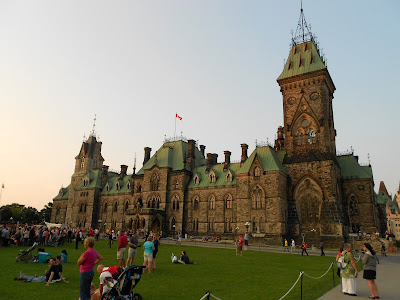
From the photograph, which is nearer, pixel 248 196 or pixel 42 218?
pixel 248 196

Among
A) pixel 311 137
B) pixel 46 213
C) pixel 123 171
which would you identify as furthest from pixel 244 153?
pixel 46 213

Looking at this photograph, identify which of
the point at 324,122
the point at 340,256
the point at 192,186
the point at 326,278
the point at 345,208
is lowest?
the point at 326,278

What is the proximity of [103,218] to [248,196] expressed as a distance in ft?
118

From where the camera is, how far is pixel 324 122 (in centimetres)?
5091

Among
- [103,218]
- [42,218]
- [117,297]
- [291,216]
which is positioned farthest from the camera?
[42,218]

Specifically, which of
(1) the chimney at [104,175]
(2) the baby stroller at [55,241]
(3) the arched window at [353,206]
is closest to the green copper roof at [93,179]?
(1) the chimney at [104,175]

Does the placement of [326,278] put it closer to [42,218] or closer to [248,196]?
[248,196]

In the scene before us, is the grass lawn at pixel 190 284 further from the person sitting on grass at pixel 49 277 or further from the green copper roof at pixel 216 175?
the green copper roof at pixel 216 175

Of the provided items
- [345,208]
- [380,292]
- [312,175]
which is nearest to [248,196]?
[312,175]

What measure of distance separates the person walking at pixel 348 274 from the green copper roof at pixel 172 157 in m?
48.8

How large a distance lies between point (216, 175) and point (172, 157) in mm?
11373

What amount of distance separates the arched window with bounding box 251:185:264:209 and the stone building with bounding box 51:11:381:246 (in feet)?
0.53

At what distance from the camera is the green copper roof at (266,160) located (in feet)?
163

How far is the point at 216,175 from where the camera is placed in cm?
5816
